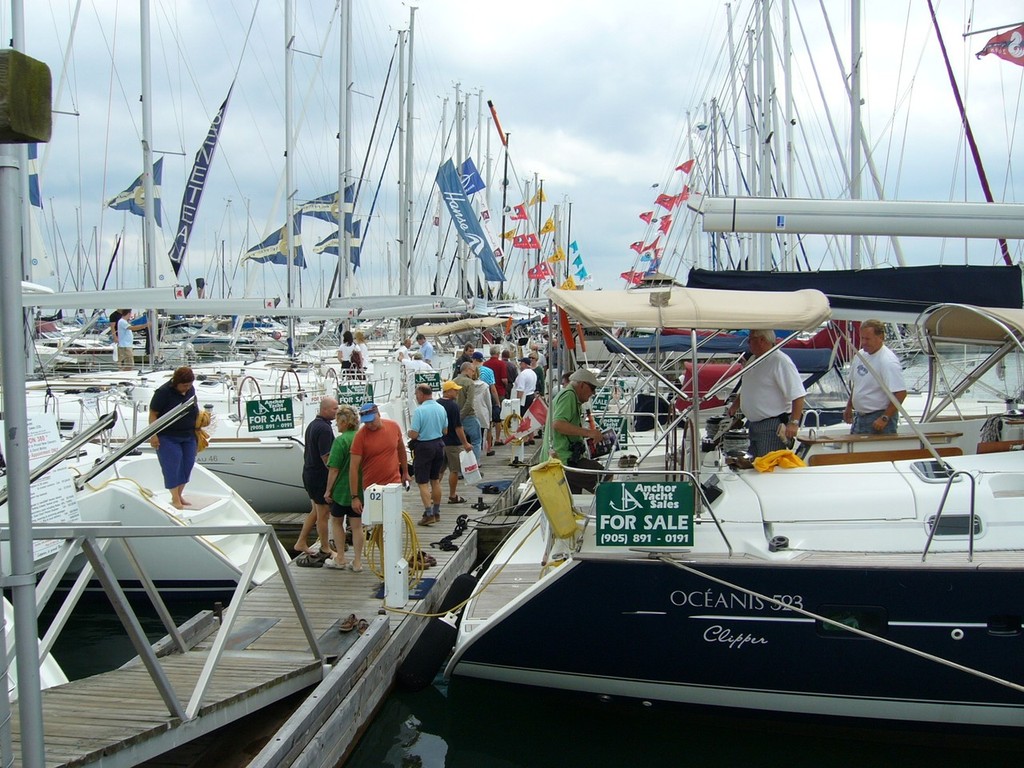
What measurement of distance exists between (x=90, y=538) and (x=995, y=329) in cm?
649

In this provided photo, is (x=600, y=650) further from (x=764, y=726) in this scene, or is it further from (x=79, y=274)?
(x=79, y=274)

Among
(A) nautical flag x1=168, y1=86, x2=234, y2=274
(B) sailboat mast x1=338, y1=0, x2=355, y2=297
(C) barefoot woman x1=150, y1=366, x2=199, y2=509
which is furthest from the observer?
(B) sailboat mast x1=338, y1=0, x2=355, y2=297

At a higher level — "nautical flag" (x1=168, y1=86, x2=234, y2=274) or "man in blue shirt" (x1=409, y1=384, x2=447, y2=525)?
"nautical flag" (x1=168, y1=86, x2=234, y2=274)

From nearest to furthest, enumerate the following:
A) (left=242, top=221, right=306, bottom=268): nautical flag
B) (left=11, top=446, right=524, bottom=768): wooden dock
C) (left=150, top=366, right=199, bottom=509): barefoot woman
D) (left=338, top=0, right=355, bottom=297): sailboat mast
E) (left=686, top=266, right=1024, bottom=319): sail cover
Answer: (left=11, top=446, right=524, bottom=768): wooden dock < (left=686, top=266, right=1024, bottom=319): sail cover < (left=150, top=366, right=199, bottom=509): barefoot woman < (left=338, top=0, right=355, bottom=297): sailboat mast < (left=242, top=221, right=306, bottom=268): nautical flag

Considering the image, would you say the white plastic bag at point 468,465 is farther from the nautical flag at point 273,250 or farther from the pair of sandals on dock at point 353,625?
the nautical flag at point 273,250

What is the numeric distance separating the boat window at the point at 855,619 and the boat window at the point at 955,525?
74cm

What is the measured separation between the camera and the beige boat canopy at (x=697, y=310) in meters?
5.60

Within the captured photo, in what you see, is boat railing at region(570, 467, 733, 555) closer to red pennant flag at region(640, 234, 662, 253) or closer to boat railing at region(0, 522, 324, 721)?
boat railing at region(0, 522, 324, 721)

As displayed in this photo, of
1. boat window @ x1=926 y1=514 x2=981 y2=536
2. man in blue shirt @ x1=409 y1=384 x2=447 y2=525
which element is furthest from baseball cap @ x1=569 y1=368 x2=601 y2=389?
man in blue shirt @ x1=409 y1=384 x2=447 y2=525

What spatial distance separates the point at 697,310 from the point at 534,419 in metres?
5.90

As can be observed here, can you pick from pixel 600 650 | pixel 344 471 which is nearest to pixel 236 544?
pixel 344 471

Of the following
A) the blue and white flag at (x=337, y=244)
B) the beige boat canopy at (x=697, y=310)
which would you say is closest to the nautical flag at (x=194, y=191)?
the blue and white flag at (x=337, y=244)

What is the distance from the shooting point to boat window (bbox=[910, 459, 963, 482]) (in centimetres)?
589

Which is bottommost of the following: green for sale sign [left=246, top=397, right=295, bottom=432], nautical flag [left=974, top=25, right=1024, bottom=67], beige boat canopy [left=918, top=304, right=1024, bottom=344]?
green for sale sign [left=246, top=397, right=295, bottom=432]
